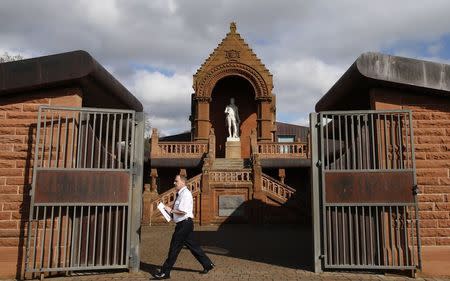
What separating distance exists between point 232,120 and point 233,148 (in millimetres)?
1815

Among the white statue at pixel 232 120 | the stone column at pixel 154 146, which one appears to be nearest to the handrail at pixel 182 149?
the stone column at pixel 154 146

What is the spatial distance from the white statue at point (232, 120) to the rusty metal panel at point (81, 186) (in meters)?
19.1

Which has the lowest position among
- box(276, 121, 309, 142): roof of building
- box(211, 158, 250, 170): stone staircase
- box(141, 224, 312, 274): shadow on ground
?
box(141, 224, 312, 274): shadow on ground

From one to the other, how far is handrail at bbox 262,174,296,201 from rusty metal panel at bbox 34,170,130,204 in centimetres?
1237

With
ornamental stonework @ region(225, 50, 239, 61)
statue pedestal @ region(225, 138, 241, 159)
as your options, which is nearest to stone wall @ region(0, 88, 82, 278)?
statue pedestal @ region(225, 138, 241, 159)

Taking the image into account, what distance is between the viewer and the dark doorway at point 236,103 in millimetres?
27781

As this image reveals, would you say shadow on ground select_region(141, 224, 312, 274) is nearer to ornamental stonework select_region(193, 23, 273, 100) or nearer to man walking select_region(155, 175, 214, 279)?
man walking select_region(155, 175, 214, 279)

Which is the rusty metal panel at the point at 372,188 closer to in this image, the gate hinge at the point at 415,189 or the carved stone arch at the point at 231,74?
the gate hinge at the point at 415,189

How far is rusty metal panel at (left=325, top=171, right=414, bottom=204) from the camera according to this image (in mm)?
6691

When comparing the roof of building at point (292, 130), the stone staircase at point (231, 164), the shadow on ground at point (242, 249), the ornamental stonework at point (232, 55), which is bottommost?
the shadow on ground at point (242, 249)

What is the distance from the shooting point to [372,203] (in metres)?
6.71

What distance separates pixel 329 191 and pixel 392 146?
1.30m

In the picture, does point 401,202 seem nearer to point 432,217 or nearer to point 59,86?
point 432,217

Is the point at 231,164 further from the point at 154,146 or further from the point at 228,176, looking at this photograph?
the point at 154,146
